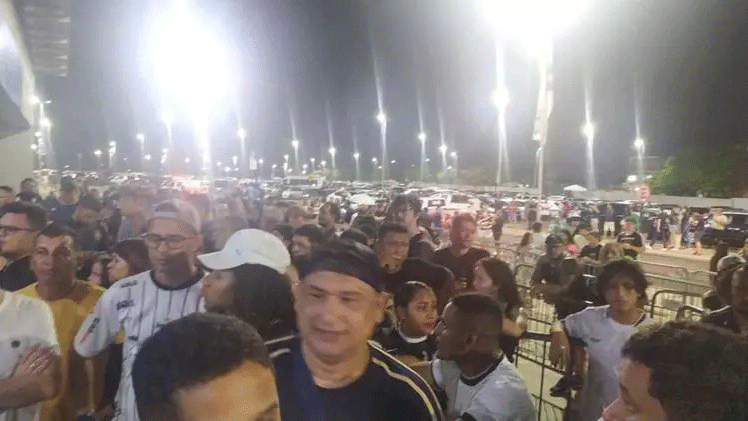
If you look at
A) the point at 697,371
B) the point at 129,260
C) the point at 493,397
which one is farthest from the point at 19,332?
the point at 697,371

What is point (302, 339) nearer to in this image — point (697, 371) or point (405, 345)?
point (697, 371)

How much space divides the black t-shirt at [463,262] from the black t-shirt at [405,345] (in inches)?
106

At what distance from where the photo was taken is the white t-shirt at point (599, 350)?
4.93 meters

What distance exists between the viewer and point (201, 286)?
4.09m

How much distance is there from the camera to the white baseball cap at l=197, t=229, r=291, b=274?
386cm

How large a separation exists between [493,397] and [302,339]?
3.09ft

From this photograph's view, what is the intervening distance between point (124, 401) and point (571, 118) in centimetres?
6784

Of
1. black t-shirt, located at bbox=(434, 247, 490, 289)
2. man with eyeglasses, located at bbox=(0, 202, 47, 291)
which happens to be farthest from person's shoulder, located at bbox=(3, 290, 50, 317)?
black t-shirt, located at bbox=(434, 247, 490, 289)

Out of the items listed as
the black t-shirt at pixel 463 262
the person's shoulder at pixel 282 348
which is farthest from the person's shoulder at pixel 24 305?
the black t-shirt at pixel 463 262

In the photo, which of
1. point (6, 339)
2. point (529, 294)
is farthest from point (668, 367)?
point (529, 294)

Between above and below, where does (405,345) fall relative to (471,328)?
below

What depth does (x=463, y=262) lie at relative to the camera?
7281mm

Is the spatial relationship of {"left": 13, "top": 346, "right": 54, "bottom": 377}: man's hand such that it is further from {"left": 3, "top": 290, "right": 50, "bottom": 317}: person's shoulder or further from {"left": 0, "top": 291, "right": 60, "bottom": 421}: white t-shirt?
{"left": 3, "top": 290, "right": 50, "bottom": 317}: person's shoulder

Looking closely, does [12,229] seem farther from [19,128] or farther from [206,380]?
[19,128]
